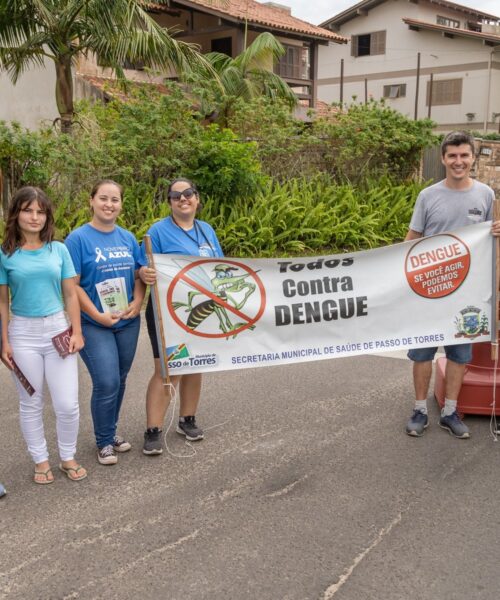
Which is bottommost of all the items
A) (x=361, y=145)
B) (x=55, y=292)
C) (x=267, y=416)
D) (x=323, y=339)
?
(x=267, y=416)

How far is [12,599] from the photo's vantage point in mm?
2938

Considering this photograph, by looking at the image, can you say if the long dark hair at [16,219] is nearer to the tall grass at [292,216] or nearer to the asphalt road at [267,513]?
the asphalt road at [267,513]

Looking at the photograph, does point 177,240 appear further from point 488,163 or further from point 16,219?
point 488,163

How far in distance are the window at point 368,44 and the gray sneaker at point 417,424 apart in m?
40.1

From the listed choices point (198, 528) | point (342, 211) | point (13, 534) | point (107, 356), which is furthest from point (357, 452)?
point (342, 211)

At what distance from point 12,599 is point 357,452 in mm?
2412

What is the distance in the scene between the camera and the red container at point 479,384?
16.4ft

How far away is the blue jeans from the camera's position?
4.16 meters

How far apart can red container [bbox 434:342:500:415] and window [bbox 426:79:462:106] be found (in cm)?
3710

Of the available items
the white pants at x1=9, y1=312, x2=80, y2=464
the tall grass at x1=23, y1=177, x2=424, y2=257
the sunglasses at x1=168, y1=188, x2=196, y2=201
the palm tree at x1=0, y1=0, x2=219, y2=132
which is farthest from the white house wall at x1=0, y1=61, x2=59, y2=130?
the white pants at x1=9, y1=312, x2=80, y2=464

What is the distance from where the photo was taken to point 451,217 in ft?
15.6

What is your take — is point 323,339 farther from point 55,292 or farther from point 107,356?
point 55,292

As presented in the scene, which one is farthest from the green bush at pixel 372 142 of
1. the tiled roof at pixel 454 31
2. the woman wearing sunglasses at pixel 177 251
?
the tiled roof at pixel 454 31

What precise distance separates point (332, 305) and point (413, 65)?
3912 cm
